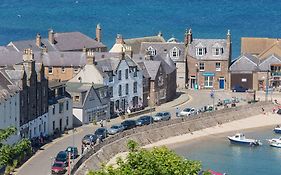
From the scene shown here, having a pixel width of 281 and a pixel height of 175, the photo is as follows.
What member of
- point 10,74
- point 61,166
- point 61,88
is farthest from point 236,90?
point 61,166

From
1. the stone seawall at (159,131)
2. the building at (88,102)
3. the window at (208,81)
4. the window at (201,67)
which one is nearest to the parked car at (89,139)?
the stone seawall at (159,131)

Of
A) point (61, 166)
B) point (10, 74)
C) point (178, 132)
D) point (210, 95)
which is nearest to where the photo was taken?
point (61, 166)

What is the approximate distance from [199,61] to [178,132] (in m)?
23.9

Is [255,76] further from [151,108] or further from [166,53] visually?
[151,108]

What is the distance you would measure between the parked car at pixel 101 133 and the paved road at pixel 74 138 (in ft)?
4.63

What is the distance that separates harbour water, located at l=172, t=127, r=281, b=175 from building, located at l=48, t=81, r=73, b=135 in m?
9.85

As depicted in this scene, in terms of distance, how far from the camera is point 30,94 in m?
80.7

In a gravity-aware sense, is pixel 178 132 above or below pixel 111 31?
below

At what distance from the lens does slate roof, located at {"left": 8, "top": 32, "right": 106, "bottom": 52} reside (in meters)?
106

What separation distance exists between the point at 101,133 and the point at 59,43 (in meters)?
29.9

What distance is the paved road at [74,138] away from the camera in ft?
232

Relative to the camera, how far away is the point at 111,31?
191 m

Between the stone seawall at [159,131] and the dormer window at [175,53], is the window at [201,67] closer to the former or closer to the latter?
the dormer window at [175,53]

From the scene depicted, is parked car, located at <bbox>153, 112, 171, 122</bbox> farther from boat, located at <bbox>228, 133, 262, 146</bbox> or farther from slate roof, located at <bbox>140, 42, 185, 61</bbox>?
slate roof, located at <bbox>140, 42, 185, 61</bbox>
